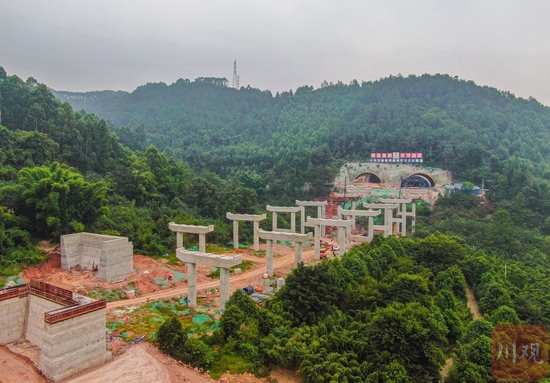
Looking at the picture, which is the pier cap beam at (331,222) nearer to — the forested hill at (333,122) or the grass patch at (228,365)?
the grass patch at (228,365)

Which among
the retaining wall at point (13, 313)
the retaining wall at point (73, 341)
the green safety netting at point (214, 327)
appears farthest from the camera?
the green safety netting at point (214, 327)

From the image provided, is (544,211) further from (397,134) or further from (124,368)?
(124,368)

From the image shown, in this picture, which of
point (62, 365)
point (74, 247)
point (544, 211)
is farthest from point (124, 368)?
point (544, 211)

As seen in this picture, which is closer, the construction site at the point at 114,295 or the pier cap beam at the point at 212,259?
the construction site at the point at 114,295

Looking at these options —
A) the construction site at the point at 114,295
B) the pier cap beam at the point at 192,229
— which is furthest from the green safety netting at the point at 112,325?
the pier cap beam at the point at 192,229

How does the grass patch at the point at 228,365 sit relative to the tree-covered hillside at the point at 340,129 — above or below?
below

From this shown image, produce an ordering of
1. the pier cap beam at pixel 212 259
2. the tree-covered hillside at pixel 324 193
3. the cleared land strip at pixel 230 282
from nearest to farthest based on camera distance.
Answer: the tree-covered hillside at pixel 324 193
the pier cap beam at pixel 212 259
the cleared land strip at pixel 230 282
